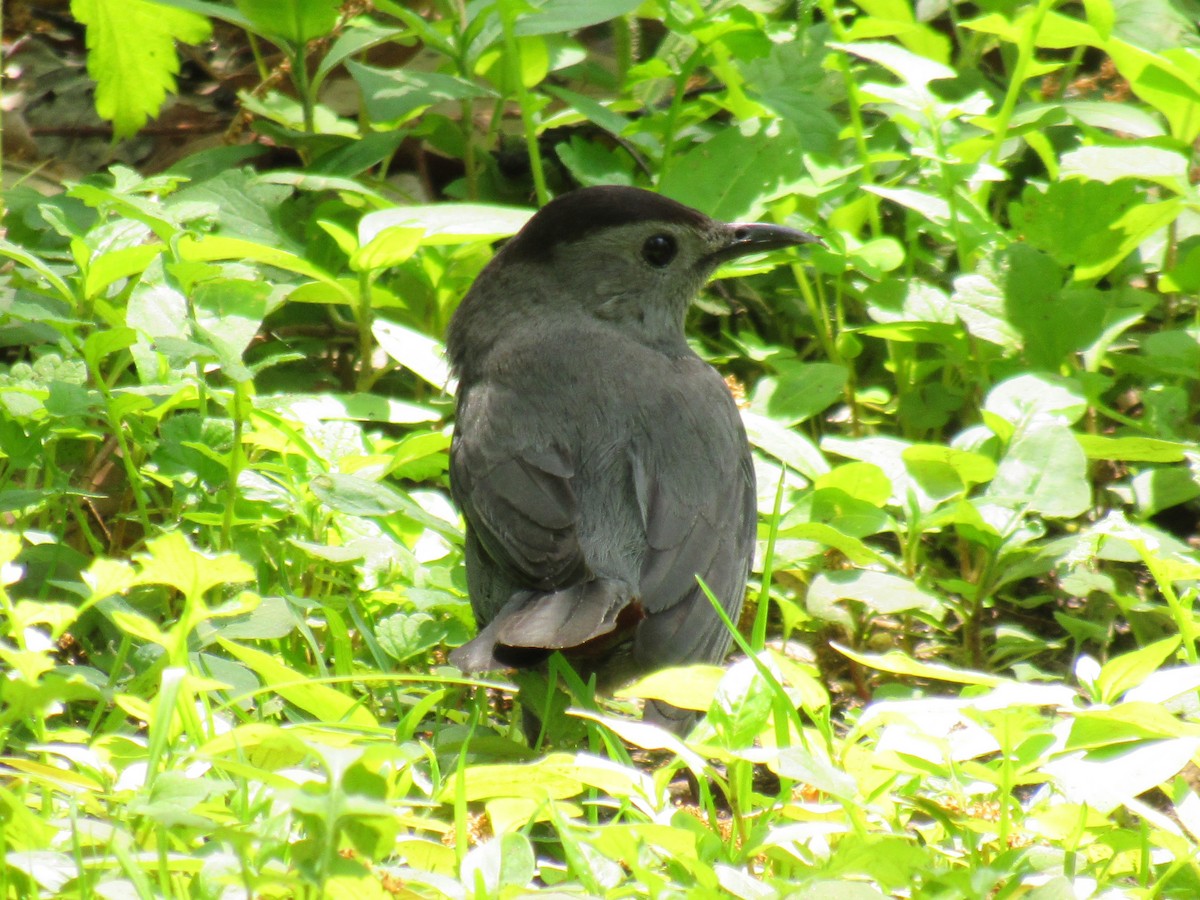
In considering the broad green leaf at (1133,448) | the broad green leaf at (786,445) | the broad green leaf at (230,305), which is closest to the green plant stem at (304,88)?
the broad green leaf at (230,305)

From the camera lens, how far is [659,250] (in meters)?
4.43

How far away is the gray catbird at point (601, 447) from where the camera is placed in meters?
3.31

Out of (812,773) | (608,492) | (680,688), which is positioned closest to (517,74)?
(608,492)

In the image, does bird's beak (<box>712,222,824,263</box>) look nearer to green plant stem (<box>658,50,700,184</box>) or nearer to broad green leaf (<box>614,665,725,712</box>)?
green plant stem (<box>658,50,700,184</box>)

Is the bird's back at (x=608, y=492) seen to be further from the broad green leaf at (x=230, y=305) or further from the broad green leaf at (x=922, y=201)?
the broad green leaf at (x=922, y=201)

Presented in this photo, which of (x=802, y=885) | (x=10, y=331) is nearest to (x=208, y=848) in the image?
(x=802, y=885)

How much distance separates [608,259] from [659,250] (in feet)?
0.52

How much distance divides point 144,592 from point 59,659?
0.28 metres

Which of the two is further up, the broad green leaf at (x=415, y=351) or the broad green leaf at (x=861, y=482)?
the broad green leaf at (x=415, y=351)

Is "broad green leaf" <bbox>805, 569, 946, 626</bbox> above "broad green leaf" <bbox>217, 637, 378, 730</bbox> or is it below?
below

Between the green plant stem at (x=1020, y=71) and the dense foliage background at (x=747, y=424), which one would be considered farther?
the green plant stem at (x=1020, y=71)

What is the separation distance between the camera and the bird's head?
433 centimetres

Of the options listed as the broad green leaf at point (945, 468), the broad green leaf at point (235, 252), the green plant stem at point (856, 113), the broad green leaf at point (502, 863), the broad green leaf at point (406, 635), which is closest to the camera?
the broad green leaf at point (502, 863)

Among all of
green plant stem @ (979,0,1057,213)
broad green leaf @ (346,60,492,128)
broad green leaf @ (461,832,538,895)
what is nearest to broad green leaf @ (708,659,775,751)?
broad green leaf @ (461,832,538,895)
